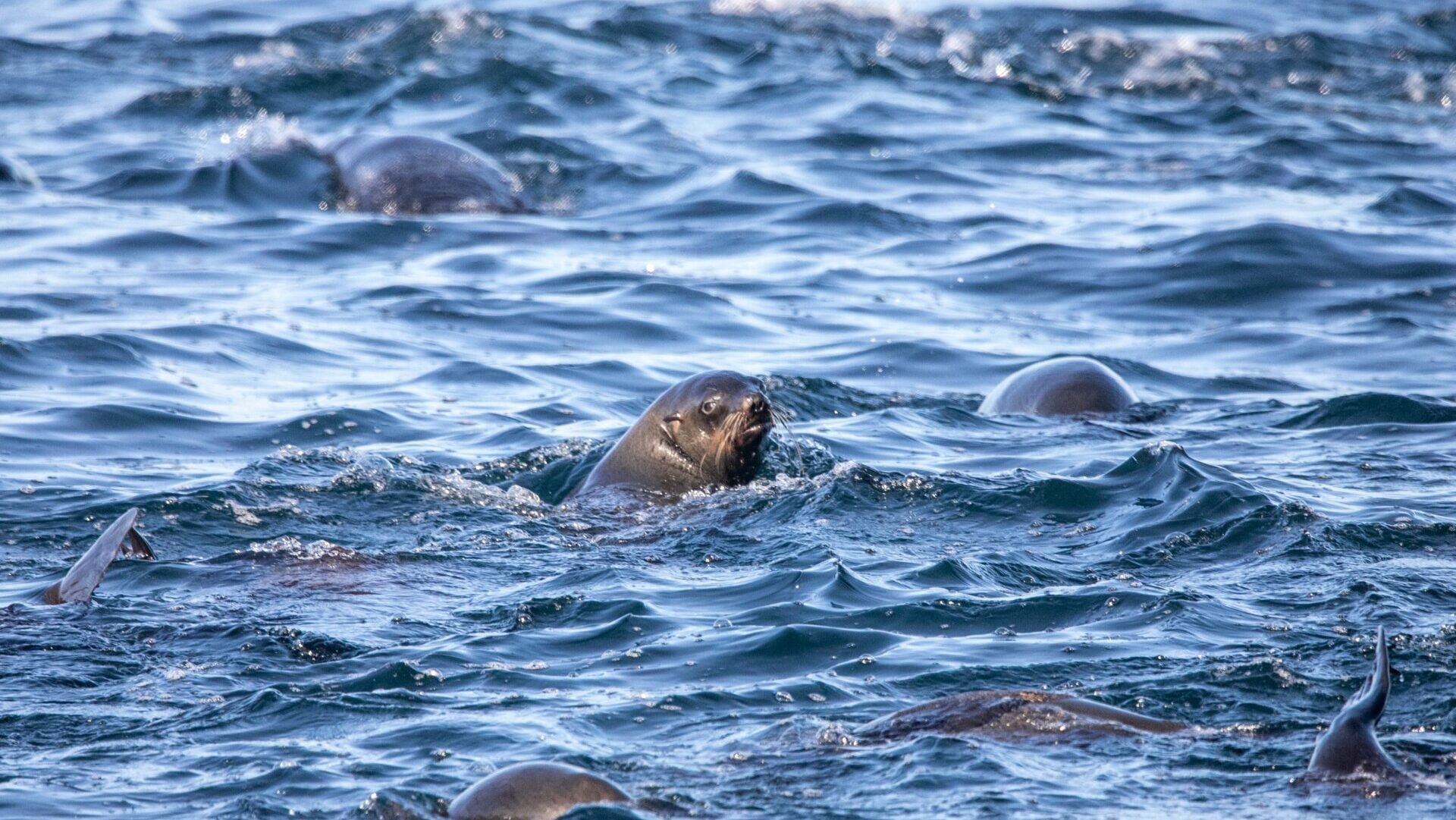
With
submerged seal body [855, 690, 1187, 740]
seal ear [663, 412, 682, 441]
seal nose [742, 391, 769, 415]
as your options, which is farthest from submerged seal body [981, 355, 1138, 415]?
submerged seal body [855, 690, 1187, 740]

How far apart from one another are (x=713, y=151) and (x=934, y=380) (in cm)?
672

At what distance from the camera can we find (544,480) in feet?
29.5

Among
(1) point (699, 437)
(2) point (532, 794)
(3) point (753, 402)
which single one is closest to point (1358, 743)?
(2) point (532, 794)

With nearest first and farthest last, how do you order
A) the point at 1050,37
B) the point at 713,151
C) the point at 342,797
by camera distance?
the point at 342,797 → the point at 713,151 → the point at 1050,37

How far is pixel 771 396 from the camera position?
404 inches

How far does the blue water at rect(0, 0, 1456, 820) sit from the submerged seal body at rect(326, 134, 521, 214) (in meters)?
0.26

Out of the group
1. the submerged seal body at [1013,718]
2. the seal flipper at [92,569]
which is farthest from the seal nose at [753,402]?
the submerged seal body at [1013,718]

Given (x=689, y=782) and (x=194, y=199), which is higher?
(x=689, y=782)

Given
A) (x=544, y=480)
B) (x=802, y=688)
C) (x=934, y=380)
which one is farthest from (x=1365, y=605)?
(x=934, y=380)

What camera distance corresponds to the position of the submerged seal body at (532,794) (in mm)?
4758

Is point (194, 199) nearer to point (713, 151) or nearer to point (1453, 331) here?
point (713, 151)

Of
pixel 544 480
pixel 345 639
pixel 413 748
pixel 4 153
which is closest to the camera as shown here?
pixel 413 748

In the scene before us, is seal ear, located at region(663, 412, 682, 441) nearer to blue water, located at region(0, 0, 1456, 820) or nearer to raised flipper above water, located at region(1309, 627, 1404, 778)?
blue water, located at region(0, 0, 1456, 820)

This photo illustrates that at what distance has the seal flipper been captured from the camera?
21.9 feet
